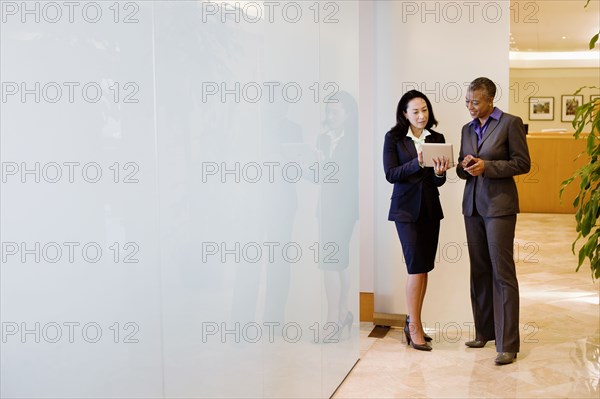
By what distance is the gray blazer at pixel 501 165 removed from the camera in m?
4.16

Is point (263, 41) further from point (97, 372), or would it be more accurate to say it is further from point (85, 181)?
point (97, 372)

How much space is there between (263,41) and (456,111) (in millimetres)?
2300

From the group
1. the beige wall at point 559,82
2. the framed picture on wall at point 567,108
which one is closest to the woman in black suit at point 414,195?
the beige wall at point 559,82

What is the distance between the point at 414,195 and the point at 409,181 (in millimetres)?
91

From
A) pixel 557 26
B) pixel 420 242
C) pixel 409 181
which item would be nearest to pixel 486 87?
pixel 409 181

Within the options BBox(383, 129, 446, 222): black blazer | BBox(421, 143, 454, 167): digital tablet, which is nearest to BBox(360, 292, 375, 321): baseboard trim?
BBox(383, 129, 446, 222): black blazer

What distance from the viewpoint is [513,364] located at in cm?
418

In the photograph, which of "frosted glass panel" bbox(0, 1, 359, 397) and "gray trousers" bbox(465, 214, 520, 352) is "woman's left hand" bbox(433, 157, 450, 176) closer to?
"gray trousers" bbox(465, 214, 520, 352)

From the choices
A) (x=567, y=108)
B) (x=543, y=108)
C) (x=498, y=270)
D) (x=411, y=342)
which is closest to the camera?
(x=498, y=270)

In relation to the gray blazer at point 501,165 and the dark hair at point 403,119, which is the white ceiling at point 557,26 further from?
the gray blazer at point 501,165

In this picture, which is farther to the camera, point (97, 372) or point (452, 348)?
point (452, 348)

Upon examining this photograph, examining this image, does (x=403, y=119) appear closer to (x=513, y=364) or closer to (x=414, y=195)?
(x=414, y=195)

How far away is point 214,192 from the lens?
275 cm

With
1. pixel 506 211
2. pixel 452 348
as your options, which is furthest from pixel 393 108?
pixel 452 348
